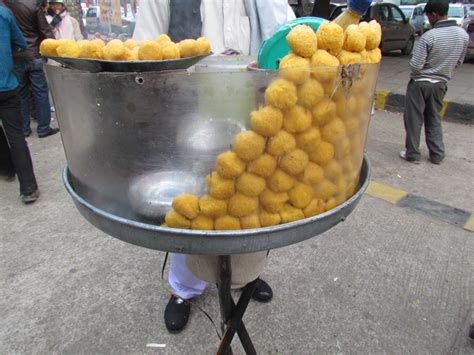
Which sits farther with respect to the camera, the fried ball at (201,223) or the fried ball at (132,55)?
the fried ball at (132,55)

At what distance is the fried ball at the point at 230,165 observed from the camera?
2.90 ft

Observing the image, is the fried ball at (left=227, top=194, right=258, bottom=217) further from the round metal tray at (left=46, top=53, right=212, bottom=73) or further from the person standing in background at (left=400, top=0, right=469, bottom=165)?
the person standing in background at (left=400, top=0, right=469, bottom=165)

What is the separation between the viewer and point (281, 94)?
2.78 feet

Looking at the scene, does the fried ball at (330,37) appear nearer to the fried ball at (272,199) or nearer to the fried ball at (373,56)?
the fried ball at (373,56)

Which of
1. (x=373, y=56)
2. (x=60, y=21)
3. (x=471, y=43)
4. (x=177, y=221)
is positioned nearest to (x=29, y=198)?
(x=177, y=221)

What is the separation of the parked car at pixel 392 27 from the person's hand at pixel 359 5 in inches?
446

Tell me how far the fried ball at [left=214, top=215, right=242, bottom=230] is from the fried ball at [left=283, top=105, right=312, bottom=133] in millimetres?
267

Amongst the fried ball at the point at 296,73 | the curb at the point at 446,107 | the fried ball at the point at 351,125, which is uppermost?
the fried ball at the point at 296,73

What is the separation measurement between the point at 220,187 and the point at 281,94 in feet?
0.89

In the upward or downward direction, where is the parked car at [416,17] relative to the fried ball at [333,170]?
downward

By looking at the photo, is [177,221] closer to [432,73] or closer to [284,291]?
[284,291]

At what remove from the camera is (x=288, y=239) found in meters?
0.94

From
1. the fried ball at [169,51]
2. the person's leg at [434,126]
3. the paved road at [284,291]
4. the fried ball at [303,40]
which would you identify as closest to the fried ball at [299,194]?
the fried ball at [303,40]

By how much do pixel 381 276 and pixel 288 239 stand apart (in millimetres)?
1875
